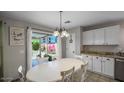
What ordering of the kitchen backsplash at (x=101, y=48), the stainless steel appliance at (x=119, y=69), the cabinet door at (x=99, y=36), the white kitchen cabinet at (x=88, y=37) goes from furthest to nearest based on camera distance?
the white kitchen cabinet at (x=88, y=37)
the cabinet door at (x=99, y=36)
the kitchen backsplash at (x=101, y=48)
the stainless steel appliance at (x=119, y=69)

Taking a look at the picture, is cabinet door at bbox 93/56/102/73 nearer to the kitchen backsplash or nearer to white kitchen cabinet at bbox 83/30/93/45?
the kitchen backsplash

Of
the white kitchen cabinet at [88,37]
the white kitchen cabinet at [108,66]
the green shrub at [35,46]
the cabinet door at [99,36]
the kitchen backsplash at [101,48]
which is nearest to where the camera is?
the green shrub at [35,46]

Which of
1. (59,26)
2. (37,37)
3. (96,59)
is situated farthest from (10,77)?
(96,59)

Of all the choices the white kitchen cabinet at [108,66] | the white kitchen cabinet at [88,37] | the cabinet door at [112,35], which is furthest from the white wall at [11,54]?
the white kitchen cabinet at [88,37]

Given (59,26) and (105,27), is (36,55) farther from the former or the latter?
(105,27)

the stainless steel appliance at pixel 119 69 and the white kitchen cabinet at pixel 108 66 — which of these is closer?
the stainless steel appliance at pixel 119 69

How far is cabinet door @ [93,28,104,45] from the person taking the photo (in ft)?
9.41

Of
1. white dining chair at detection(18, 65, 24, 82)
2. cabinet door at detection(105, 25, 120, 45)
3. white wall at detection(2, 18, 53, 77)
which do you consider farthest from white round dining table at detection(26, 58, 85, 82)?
cabinet door at detection(105, 25, 120, 45)

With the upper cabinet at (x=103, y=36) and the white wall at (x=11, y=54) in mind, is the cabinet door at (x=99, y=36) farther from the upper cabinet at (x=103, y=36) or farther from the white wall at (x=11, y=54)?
the white wall at (x=11, y=54)

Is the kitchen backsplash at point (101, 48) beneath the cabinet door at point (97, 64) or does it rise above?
above

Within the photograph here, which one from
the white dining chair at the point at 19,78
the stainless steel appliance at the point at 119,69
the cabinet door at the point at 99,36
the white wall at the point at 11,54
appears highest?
the cabinet door at the point at 99,36

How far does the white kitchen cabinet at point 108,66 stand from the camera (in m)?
2.40

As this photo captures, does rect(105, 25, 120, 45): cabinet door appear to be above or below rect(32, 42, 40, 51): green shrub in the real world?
above
